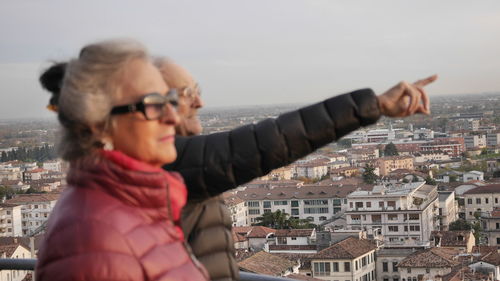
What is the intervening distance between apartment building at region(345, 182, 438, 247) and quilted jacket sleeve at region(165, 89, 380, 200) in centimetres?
1979

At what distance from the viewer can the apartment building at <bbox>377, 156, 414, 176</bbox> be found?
35938 millimetres

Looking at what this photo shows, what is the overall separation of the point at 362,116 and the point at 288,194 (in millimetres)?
26945

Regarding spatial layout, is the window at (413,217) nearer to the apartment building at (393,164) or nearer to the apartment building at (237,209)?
the apartment building at (237,209)

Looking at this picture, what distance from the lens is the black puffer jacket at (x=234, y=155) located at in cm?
107

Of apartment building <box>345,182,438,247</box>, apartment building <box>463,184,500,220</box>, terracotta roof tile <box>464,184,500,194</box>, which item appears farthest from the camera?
terracotta roof tile <box>464,184,500,194</box>

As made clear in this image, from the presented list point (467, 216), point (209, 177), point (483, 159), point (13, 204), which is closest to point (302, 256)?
point (467, 216)

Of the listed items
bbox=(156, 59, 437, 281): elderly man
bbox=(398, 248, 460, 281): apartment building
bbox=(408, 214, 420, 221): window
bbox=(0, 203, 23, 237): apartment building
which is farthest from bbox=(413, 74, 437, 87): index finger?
bbox=(0, 203, 23, 237): apartment building

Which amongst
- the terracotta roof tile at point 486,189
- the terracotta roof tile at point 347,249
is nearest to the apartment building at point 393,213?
the terracotta roof tile at point 486,189

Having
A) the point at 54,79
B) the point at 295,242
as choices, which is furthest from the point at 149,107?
the point at 295,242

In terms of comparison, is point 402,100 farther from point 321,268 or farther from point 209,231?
point 321,268

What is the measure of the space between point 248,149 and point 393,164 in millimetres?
36105

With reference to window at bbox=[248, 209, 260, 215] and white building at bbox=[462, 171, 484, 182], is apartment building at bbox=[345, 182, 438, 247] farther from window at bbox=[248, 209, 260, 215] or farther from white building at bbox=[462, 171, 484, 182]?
white building at bbox=[462, 171, 484, 182]

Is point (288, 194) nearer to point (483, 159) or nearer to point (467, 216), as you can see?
point (467, 216)

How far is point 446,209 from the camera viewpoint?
23.3m
